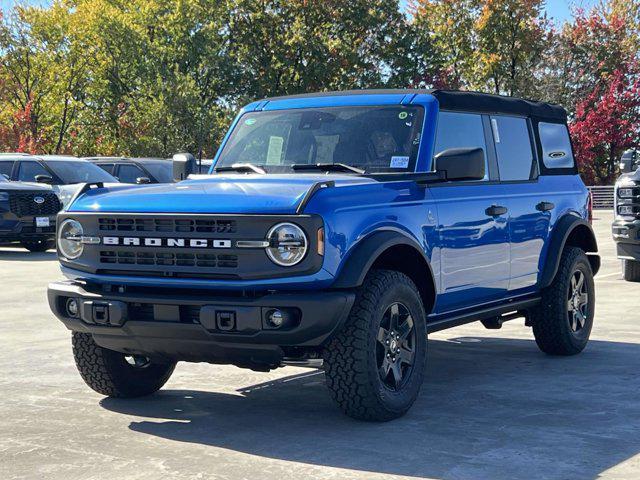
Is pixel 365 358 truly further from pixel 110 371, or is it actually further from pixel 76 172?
pixel 76 172

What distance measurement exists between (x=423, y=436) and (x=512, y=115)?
3332mm

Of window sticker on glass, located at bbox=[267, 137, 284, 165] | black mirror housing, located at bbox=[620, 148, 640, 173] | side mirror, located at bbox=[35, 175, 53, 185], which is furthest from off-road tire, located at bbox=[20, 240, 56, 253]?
window sticker on glass, located at bbox=[267, 137, 284, 165]

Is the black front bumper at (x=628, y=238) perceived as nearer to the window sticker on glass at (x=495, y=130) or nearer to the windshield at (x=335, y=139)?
the window sticker on glass at (x=495, y=130)

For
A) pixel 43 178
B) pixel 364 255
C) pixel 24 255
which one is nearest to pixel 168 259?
pixel 364 255

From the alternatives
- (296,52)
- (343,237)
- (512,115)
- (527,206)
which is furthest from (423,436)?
(296,52)

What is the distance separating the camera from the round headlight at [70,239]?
6.55 m

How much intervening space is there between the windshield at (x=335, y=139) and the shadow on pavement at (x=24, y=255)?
1185 cm

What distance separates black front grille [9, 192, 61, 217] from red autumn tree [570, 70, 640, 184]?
32811 mm

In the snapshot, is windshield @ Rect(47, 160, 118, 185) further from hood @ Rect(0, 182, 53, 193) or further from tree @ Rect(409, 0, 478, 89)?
tree @ Rect(409, 0, 478, 89)

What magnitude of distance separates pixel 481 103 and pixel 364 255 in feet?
7.72

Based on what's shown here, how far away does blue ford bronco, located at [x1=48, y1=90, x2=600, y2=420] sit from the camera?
5891 mm

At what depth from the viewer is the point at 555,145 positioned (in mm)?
9125

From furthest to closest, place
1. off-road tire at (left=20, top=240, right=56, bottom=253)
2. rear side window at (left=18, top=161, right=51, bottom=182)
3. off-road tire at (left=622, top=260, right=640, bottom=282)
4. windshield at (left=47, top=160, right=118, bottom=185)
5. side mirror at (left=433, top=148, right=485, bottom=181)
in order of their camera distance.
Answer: windshield at (left=47, top=160, right=118, bottom=185) < rear side window at (left=18, top=161, right=51, bottom=182) < off-road tire at (left=20, top=240, right=56, bottom=253) < off-road tire at (left=622, top=260, right=640, bottom=282) < side mirror at (left=433, top=148, right=485, bottom=181)

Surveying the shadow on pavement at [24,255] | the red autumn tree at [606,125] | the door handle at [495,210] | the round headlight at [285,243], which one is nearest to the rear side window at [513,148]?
the door handle at [495,210]
